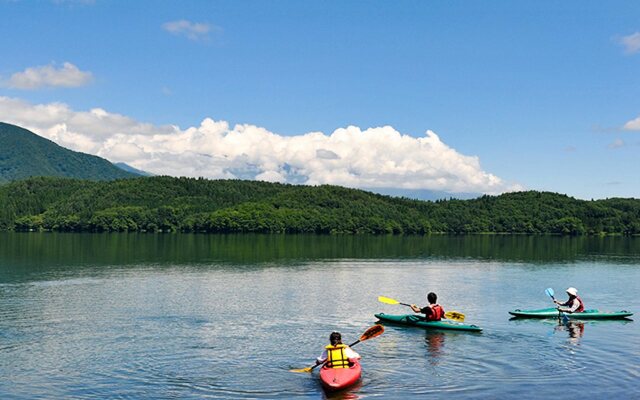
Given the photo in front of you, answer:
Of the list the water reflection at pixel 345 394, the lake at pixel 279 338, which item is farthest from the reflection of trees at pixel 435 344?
the water reflection at pixel 345 394

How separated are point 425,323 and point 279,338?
7.82 m

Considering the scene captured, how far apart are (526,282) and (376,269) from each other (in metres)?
17.2

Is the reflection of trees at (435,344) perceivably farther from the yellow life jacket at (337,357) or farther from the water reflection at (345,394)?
the water reflection at (345,394)

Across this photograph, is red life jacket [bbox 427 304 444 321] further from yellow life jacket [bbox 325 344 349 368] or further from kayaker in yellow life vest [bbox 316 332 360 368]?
yellow life jacket [bbox 325 344 349 368]

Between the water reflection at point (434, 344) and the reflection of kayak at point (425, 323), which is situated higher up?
the reflection of kayak at point (425, 323)

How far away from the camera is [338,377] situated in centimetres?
2370

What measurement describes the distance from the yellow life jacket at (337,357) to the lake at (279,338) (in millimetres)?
992

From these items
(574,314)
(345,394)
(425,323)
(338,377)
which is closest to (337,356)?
(338,377)

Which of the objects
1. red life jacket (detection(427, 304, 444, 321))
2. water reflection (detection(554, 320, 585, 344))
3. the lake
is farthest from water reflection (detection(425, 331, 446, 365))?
water reflection (detection(554, 320, 585, 344))

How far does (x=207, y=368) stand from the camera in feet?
87.0

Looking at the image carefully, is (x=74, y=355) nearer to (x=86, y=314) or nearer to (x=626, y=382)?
(x=86, y=314)

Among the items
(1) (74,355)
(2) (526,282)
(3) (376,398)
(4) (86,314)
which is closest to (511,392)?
(3) (376,398)

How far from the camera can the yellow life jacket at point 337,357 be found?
80.2 ft

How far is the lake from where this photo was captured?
24.2 m
